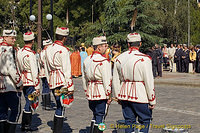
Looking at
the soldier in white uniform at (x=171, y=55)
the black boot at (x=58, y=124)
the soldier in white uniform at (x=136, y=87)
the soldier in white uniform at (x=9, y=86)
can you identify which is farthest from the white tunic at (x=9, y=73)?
the soldier in white uniform at (x=171, y=55)

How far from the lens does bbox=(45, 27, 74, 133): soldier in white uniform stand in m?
7.50

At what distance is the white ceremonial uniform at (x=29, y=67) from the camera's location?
8148 millimetres

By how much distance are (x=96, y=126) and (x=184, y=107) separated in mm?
5141

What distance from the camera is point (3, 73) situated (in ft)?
22.8

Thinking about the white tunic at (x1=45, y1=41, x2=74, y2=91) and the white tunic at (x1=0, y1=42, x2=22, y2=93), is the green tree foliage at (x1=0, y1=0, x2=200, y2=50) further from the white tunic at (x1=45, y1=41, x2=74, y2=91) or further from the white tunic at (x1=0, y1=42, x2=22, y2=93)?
the white tunic at (x1=0, y1=42, x2=22, y2=93)

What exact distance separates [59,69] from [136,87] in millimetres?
2000

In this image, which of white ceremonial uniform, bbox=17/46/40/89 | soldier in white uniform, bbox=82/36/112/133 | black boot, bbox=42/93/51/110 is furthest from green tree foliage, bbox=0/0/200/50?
soldier in white uniform, bbox=82/36/112/133

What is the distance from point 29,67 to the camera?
8.47 m

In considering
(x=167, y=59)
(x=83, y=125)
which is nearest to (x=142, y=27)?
(x=167, y=59)

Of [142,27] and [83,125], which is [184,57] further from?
[83,125]

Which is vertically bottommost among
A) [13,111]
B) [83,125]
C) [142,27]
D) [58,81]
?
[83,125]

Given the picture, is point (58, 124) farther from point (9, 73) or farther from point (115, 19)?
point (115, 19)

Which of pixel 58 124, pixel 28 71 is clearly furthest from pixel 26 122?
pixel 58 124

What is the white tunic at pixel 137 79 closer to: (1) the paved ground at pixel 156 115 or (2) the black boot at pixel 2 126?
(2) the black boot at pixel 2 126
